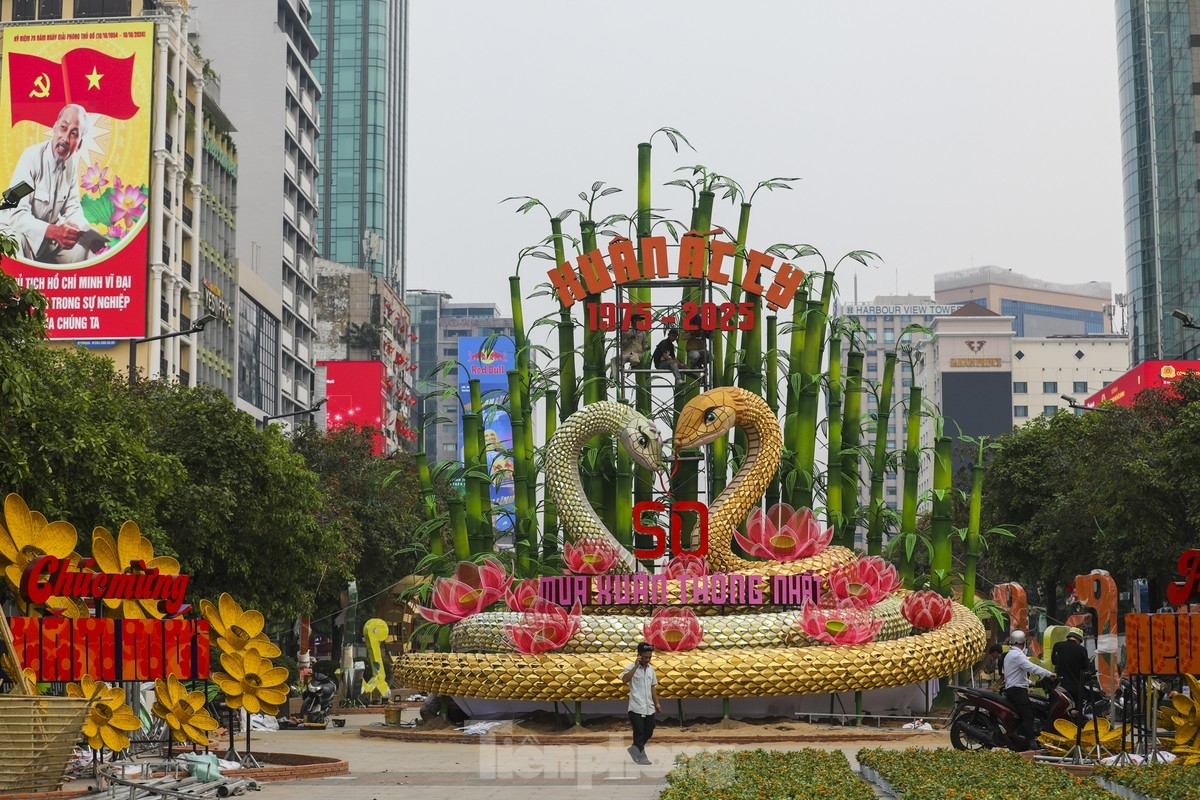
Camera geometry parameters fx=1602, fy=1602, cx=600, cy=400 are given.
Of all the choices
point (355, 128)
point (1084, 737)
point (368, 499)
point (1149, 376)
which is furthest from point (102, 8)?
point (355, 128)

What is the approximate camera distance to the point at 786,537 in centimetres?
2094

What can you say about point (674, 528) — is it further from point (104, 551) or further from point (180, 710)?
point (104, 551)

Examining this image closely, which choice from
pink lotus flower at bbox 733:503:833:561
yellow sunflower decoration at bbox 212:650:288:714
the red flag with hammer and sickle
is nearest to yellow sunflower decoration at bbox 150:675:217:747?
yellow sunflower decoration at bbox 212:650:288:714

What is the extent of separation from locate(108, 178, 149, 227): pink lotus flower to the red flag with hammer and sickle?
6.54 ft

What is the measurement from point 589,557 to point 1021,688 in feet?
23.3

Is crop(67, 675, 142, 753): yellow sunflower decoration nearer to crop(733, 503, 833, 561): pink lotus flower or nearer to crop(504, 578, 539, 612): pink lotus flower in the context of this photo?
crop(504, 578, 539, 612): pink lotus flower

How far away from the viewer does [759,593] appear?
66.3 ft

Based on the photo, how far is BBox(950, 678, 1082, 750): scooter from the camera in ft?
48.6

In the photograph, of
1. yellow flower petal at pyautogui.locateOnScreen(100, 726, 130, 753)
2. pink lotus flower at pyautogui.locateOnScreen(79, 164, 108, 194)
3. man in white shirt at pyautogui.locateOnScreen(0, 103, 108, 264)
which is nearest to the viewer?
yellow flower petal at pyautogui.locateOnScreen(100, 726, 130, 753)

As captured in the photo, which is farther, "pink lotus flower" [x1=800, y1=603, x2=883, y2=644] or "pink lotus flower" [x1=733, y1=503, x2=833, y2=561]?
"pink lotus flower" [x1=733, y1=503, x2=833, y2=561]

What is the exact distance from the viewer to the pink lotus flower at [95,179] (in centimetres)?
4366

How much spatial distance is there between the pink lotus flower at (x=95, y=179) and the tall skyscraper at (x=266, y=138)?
62.7 feet

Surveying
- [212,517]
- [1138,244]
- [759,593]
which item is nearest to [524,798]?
[759,593]

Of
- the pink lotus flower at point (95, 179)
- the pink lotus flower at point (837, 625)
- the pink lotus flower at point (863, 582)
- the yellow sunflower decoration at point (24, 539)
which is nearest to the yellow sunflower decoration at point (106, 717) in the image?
the yellow sunflower decoration at point (24, 539)
